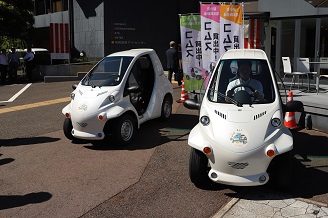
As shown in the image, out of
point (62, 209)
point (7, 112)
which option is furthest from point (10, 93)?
point (62, 209)

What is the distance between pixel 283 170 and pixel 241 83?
1414 millimetres

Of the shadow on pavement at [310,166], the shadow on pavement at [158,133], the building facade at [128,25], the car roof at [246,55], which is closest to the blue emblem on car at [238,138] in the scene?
the shadow on pavement at [310,166]

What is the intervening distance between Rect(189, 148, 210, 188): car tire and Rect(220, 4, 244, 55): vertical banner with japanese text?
5525 millimetres

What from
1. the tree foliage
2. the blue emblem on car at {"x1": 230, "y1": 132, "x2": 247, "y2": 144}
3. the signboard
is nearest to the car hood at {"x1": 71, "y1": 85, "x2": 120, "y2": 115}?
the blue emblem on car at {"x1": 230, "y1": 132, "x2": 247, "y2": 144}

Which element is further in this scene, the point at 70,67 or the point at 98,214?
the point at 70,67

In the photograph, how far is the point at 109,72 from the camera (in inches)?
289

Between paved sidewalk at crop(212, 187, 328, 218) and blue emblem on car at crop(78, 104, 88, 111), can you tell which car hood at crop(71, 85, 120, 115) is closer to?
blue emblem on car at crop(78, 104, 88, 111)

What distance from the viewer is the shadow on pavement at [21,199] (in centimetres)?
447

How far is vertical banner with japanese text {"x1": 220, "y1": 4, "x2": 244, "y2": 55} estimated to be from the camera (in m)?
9.47

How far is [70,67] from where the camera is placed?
18.4 metres

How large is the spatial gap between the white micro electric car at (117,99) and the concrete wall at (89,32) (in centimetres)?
1263

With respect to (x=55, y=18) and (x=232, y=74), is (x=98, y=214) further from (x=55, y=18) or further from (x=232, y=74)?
(x=55, y=18)

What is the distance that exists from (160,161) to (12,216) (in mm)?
2469

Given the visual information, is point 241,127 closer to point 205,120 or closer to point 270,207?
point 205,120
